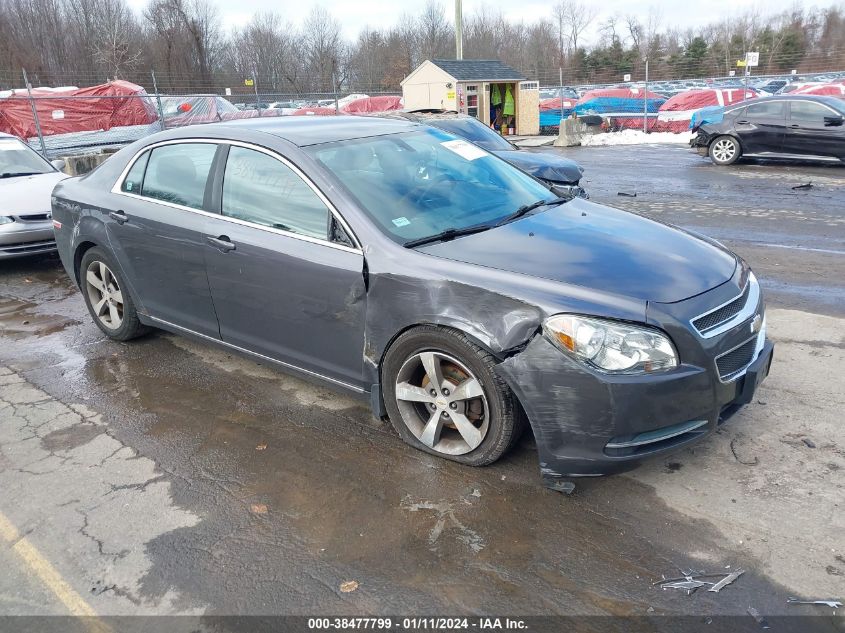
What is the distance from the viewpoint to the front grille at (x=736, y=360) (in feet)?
10.2

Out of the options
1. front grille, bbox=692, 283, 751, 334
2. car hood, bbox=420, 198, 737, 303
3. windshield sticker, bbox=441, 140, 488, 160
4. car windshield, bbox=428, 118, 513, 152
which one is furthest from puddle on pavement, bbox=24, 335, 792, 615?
car windshield, bbox=428, 118, 513, 152

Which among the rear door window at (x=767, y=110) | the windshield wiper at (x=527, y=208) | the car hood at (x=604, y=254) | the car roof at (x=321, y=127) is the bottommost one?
the car hood at (x=604, y=254)

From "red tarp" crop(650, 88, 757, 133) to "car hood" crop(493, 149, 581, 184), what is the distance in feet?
54.0

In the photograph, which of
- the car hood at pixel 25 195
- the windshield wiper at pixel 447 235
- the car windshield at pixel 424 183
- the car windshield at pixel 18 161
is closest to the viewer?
the windshield wiper at pixel 447 235

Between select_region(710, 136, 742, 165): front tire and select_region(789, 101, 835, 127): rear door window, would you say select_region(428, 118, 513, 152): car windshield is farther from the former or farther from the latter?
select_region(789, 101, 835, 127): rear door window

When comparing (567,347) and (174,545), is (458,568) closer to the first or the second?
(567,347)

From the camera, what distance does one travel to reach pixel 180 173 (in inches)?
183

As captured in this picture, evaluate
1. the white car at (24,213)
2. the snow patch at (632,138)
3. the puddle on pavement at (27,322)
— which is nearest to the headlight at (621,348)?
the puddle on pavement at (27,322)

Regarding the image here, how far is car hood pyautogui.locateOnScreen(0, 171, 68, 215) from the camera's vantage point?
797 cm

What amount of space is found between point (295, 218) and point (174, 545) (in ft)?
5.92

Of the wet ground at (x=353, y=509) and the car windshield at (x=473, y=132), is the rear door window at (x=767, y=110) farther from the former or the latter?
the wet ground at (x=353, y=509)

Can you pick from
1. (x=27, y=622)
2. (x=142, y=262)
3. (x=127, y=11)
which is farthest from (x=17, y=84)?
(x=27, y=622)

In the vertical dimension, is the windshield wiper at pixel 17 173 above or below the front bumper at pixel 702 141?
above

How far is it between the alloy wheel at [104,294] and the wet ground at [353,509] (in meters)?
0.53
